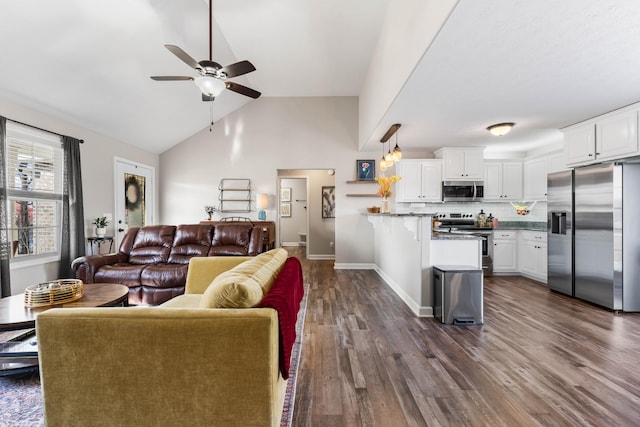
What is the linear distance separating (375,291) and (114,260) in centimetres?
354

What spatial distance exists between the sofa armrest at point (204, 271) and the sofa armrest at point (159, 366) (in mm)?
1443

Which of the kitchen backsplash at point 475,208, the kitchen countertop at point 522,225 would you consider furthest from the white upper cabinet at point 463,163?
the kitchen countertop at point 522,225

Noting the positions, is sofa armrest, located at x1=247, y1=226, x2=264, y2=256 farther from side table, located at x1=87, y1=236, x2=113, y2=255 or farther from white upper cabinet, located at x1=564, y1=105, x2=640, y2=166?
white upper cabinet, located at x1=564, y1=105, x2=640, y2=166

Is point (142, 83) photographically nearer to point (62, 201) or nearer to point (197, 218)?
point (62, 201)

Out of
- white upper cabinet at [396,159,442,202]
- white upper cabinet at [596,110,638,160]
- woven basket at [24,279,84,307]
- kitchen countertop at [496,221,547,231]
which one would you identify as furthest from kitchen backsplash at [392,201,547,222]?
woven basket at [24,279,84,307]

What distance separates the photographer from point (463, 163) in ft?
17.1

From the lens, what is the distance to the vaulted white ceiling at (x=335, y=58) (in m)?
1.90

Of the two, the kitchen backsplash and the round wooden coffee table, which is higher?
the kitchen backsplash

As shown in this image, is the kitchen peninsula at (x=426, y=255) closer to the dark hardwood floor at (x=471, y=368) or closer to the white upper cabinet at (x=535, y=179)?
the dark hardwood floor at (x=471, y=368)

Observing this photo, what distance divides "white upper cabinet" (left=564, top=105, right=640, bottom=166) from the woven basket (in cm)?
556

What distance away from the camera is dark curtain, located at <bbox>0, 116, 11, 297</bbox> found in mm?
3047

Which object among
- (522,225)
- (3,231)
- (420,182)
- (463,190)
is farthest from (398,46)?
(3,231)

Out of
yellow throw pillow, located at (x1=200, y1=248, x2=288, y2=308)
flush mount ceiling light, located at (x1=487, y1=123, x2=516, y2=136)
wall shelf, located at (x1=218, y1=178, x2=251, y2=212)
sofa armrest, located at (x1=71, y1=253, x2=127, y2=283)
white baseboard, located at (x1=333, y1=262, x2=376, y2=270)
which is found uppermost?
flush mount ceiling light, located at (x1=487, y1=123, x2=516, y2=136)

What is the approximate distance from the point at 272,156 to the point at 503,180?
4.57 m
